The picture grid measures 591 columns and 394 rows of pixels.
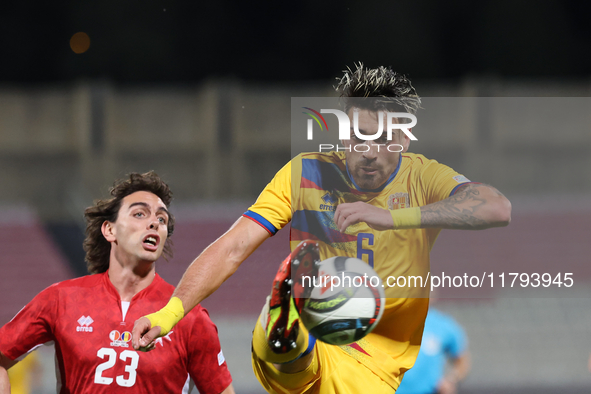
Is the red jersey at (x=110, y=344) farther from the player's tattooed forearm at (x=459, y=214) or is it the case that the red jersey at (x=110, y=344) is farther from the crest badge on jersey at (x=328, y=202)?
the player's tattooed forearm at (x=459, y=214)

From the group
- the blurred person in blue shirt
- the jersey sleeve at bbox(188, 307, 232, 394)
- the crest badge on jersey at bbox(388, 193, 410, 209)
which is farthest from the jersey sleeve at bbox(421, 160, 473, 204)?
the blurred person in blue shirt

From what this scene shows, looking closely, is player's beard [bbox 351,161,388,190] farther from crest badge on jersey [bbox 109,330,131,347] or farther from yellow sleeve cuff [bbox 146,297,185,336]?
crest badge on jersey [bbox 109,330,131,347]

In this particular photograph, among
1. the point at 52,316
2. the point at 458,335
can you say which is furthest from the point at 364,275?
the point at 458,335

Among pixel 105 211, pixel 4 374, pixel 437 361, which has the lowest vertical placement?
pixel 437 361

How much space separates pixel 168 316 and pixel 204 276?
374 mm

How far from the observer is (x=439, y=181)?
3.62 m

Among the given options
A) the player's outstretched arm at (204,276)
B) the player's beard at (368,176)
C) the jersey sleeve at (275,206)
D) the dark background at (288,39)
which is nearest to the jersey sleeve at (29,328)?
the player's outstretched arm at (204,276)

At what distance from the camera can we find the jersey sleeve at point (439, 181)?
11.5 feet

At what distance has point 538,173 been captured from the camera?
48.8ft

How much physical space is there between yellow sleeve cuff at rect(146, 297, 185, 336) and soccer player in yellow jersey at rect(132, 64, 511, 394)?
12.8 inches

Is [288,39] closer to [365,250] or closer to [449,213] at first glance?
[365,250]

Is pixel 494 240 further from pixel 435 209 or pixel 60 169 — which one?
pixel 60 169

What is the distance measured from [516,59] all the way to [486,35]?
1316 millimetres

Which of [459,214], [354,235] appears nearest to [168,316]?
[354,235]
